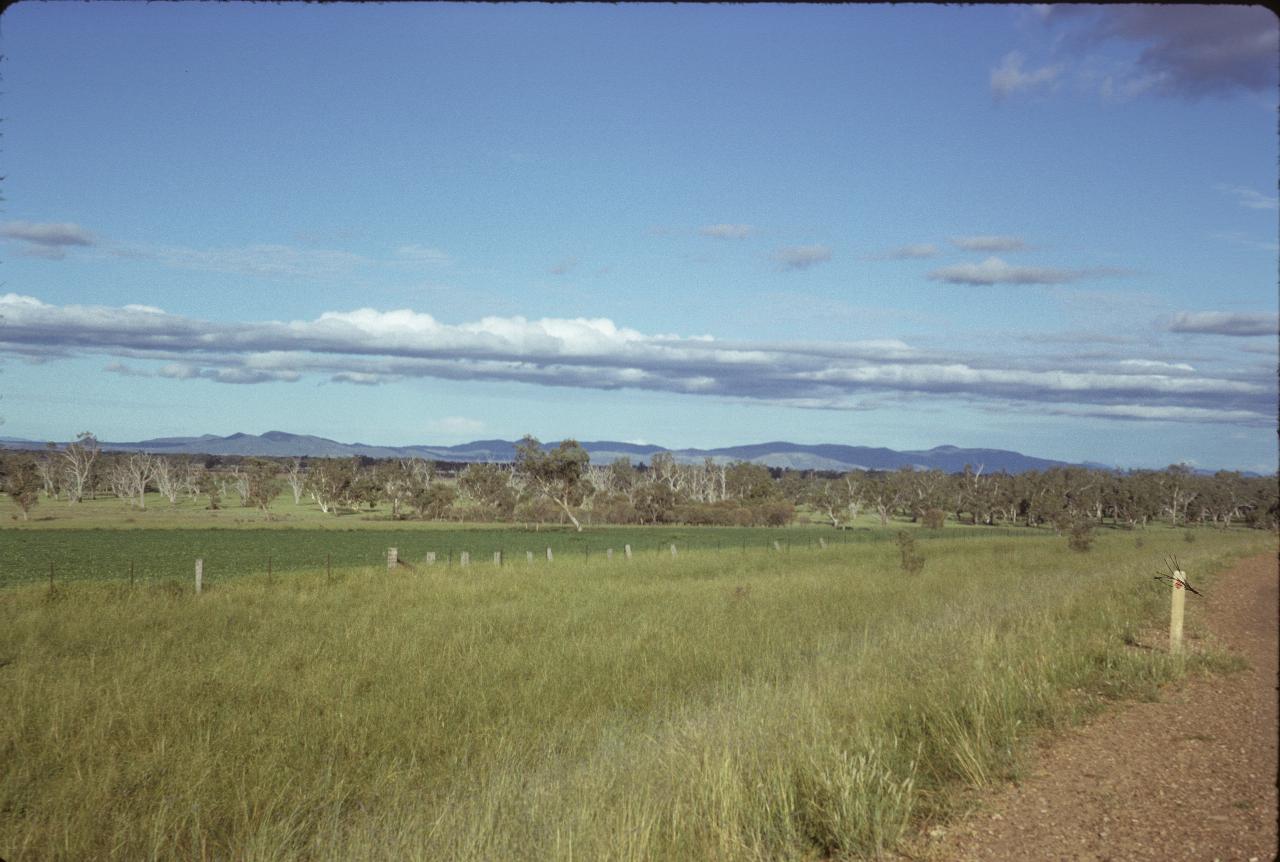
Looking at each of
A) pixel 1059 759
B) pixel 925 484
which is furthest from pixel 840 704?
pixel 925 484

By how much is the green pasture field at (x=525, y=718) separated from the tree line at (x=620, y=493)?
68743mm

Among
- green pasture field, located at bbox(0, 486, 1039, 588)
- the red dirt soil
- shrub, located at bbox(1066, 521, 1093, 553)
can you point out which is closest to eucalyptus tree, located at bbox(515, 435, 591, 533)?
green pasture field, located at bbox(0, 486, 1039, 588)

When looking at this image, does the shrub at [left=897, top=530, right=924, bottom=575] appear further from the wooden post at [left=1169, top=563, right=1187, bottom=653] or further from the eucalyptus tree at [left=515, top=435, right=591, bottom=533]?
the eucalyptus tree at [left=515, top=435, right=591, bottom=533]

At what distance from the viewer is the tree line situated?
9512 centimetres

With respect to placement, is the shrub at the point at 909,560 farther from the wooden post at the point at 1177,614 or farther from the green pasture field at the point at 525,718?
the wooden post at the point at 1177,614

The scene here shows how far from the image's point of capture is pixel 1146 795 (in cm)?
659

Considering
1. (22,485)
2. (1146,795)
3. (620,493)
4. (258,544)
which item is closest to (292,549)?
(258,544)

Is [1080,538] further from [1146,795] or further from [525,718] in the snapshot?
[1146,795]

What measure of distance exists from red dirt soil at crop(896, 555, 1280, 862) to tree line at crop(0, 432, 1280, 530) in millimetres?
78804

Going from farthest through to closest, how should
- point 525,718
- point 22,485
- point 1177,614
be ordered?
point 22,485 < point 525,718 < point 1177,614

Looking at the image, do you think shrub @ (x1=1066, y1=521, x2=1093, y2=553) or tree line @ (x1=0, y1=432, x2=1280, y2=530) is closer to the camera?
shrub @ (x1=1066, y1=521, x2=1093, y2=553)

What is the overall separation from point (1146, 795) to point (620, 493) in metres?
128

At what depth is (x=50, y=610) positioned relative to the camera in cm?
1844

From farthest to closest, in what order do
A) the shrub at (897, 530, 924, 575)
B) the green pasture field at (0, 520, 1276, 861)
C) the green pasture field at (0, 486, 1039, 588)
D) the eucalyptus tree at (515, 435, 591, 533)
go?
1. the eucalyptus tree at (515, 435, 591, 533)
2. the green pasture field at (0, 486, 1039, 588)
3. the shrub at (897, 530, 924, 575)
4. the green pasture field at (0, 520, 1276, 861)
